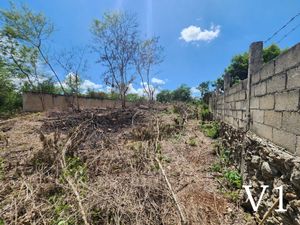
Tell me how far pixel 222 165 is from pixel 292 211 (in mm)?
2301

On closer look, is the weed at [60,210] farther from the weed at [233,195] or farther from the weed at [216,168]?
the weed at [216,168]

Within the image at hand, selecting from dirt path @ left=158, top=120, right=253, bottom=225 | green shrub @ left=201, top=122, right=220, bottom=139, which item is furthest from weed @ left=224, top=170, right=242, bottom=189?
green shrub @ left=201, top=122, right=220, bottom=139

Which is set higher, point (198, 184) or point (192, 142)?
point (192, 142)

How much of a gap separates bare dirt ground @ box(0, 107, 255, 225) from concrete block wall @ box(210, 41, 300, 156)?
115 cm

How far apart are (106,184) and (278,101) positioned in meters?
2.44

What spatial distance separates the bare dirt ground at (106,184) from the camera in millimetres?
2389

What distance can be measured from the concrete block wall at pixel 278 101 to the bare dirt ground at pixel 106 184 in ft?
3.77

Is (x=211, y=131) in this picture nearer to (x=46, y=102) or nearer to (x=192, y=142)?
(x=192, y=142)

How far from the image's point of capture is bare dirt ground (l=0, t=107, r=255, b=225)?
2.39 meters

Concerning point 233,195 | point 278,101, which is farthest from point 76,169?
point 278,101

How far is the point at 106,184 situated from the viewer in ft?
9.67

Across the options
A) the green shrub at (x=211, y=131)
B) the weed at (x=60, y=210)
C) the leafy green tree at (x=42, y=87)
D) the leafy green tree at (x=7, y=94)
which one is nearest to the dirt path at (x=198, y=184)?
the green shrub at (x=211, y=131)

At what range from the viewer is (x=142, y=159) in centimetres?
376

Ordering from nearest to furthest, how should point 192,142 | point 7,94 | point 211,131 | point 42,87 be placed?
1. point 192,142
2. point 211,131
3. point 7,94
4. point 42,87
